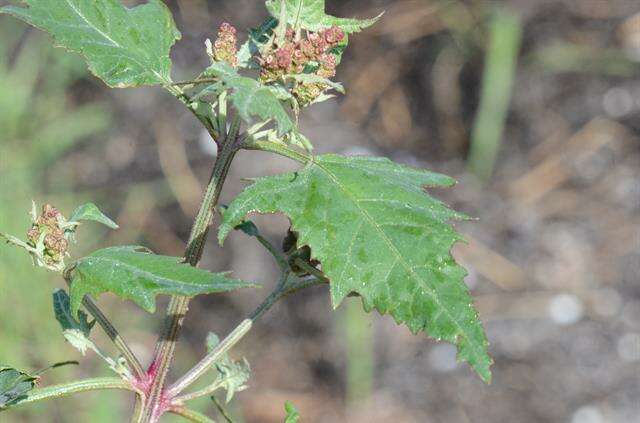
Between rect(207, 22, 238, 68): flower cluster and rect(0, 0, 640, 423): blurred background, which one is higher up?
rect(0, 0, 640, 423): blurred background

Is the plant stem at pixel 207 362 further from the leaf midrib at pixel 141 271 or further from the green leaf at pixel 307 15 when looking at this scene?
the green leaf at pixel 307 15

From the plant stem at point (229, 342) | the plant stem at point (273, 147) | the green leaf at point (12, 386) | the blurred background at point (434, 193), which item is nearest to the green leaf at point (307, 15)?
the plant stem at point (273, 147)

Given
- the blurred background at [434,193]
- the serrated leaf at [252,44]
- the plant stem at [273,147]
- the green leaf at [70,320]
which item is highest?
the blurred background at [434,193]

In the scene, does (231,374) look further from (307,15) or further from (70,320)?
(307,15)

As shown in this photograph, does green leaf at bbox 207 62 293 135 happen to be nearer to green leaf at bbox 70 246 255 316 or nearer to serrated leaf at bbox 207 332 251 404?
green leaf at bbox 70 246 255 316

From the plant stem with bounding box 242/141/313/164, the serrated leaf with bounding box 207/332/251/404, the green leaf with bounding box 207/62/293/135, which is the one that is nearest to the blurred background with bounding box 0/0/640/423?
the serrated leaf with bounding box 207/332/251/404

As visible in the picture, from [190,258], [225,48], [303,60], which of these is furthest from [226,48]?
[190,258]
